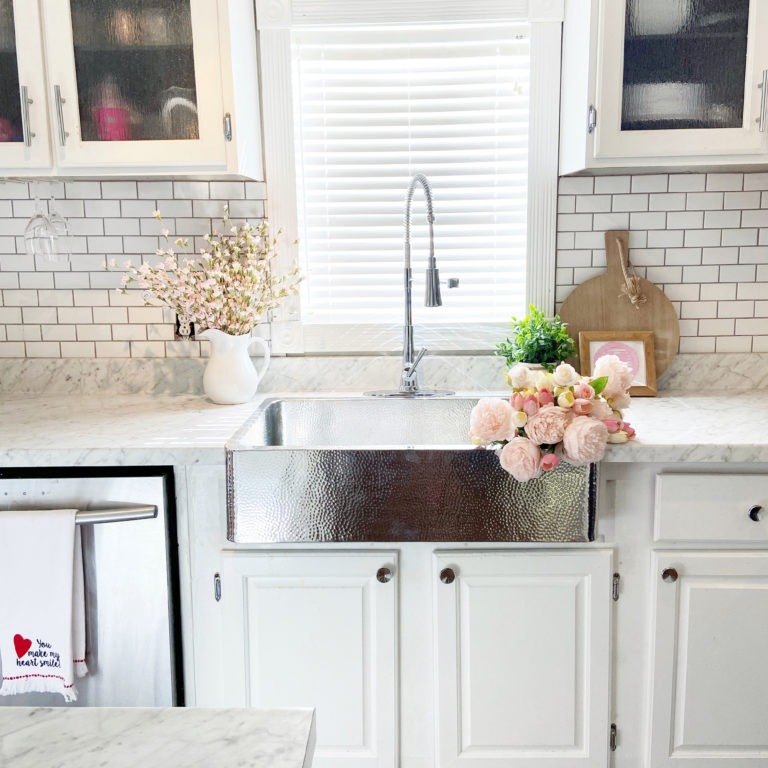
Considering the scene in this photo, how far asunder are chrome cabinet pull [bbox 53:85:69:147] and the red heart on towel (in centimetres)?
116

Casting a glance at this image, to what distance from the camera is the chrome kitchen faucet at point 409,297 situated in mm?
1962

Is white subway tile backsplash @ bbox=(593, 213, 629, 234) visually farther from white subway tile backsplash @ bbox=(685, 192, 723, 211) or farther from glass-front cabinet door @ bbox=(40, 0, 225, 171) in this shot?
glass-front cabinet door @ bbox=(40, 0, 225, 171)

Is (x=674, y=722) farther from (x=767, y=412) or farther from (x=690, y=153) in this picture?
(x=690, y=153)

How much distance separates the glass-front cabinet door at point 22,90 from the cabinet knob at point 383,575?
1.29 m

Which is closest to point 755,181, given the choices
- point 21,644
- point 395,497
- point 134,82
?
point 395,497

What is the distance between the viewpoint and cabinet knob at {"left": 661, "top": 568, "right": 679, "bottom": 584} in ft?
5.17

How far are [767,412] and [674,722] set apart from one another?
0.78m

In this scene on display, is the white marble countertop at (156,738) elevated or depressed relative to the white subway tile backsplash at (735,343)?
depressed

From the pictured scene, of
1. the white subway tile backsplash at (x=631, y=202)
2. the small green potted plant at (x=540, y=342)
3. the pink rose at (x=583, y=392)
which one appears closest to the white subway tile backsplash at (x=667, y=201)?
the white subway tile backsplash at (x=631, y=202)

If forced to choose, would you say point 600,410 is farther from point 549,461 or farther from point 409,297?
point 409,297

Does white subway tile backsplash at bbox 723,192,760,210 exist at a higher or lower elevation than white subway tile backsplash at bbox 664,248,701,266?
higher

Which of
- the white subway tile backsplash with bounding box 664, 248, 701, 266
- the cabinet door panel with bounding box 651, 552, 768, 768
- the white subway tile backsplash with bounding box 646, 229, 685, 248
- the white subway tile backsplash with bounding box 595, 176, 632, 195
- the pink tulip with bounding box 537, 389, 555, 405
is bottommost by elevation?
the cabinet door panel with bounding box 651, 552, 768, 768

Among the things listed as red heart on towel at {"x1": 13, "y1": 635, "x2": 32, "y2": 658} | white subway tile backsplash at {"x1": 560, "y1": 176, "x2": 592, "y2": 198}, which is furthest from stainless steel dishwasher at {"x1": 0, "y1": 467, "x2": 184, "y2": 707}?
white subway tile backsplash at {"x1": 560, "y1": 176, "x2": 592, "y2": 198}

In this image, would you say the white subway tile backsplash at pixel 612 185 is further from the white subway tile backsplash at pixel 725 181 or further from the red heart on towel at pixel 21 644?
the red heart on towel at pixel 21 644
